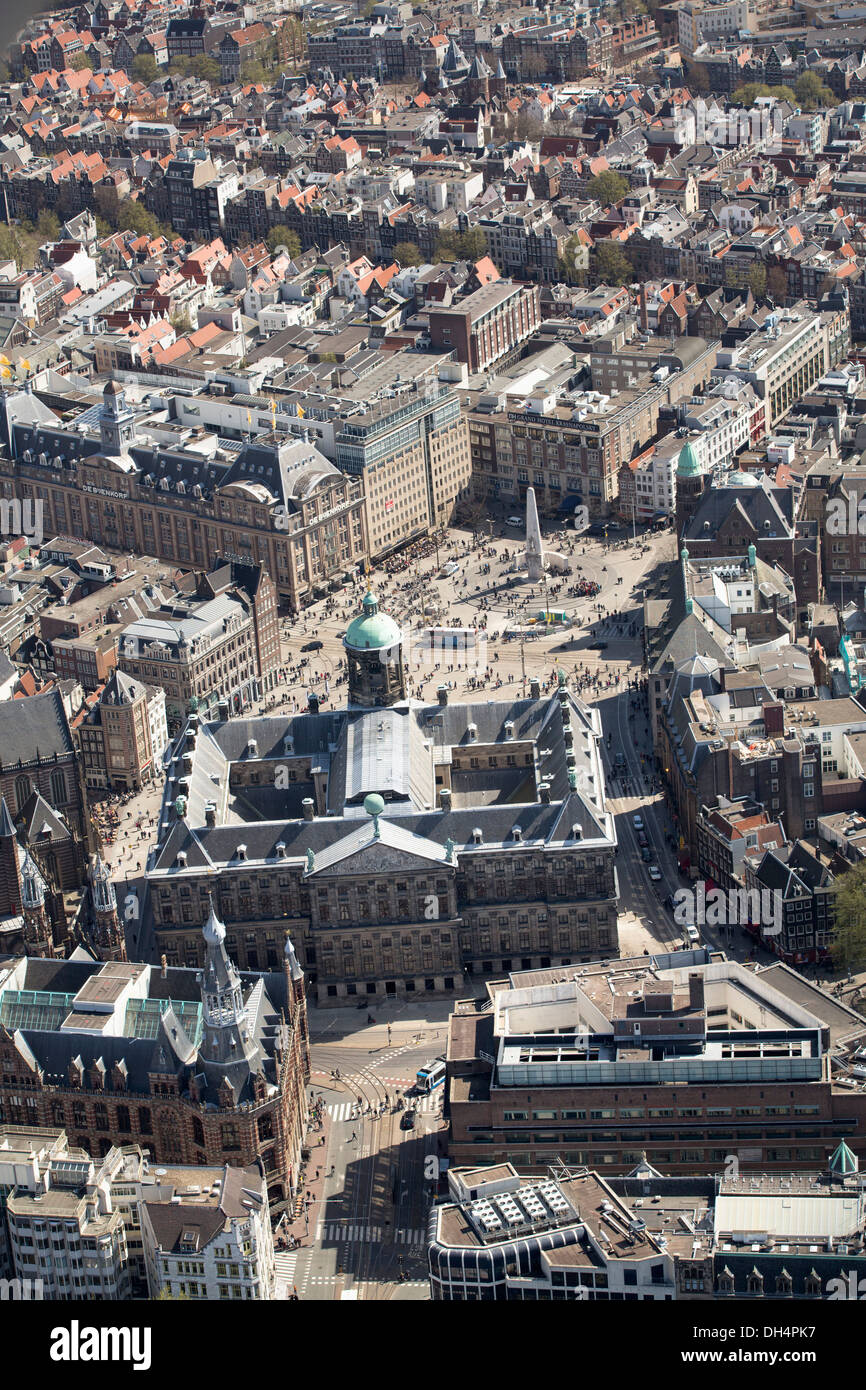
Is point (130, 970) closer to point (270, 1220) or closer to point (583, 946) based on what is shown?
point (270, 1220)

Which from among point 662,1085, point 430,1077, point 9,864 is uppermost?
point 662,1085

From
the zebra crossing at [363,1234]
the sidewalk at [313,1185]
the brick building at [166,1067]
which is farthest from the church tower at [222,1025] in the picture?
the zebra crossing at [363,1234]

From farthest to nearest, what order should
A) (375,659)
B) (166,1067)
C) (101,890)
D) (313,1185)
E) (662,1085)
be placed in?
1. (375,659)
2. (101,890)
3. (313,1185)
4. (166,1067)
5. (662,1085)

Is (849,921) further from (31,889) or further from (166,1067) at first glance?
(31,889)

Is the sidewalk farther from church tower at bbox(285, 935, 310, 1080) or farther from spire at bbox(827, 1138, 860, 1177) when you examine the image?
spire at bbox(827, 1138, 860, 1177)

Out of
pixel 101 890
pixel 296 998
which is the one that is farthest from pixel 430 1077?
pixel 101 890

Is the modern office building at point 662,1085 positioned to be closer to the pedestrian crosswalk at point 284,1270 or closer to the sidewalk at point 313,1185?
the sidewalk at point 313,1185

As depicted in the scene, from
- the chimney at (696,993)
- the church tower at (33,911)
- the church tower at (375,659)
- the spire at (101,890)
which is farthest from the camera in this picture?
the church tower at (375,659)

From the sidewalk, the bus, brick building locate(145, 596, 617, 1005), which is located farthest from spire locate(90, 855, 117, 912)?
the bus
